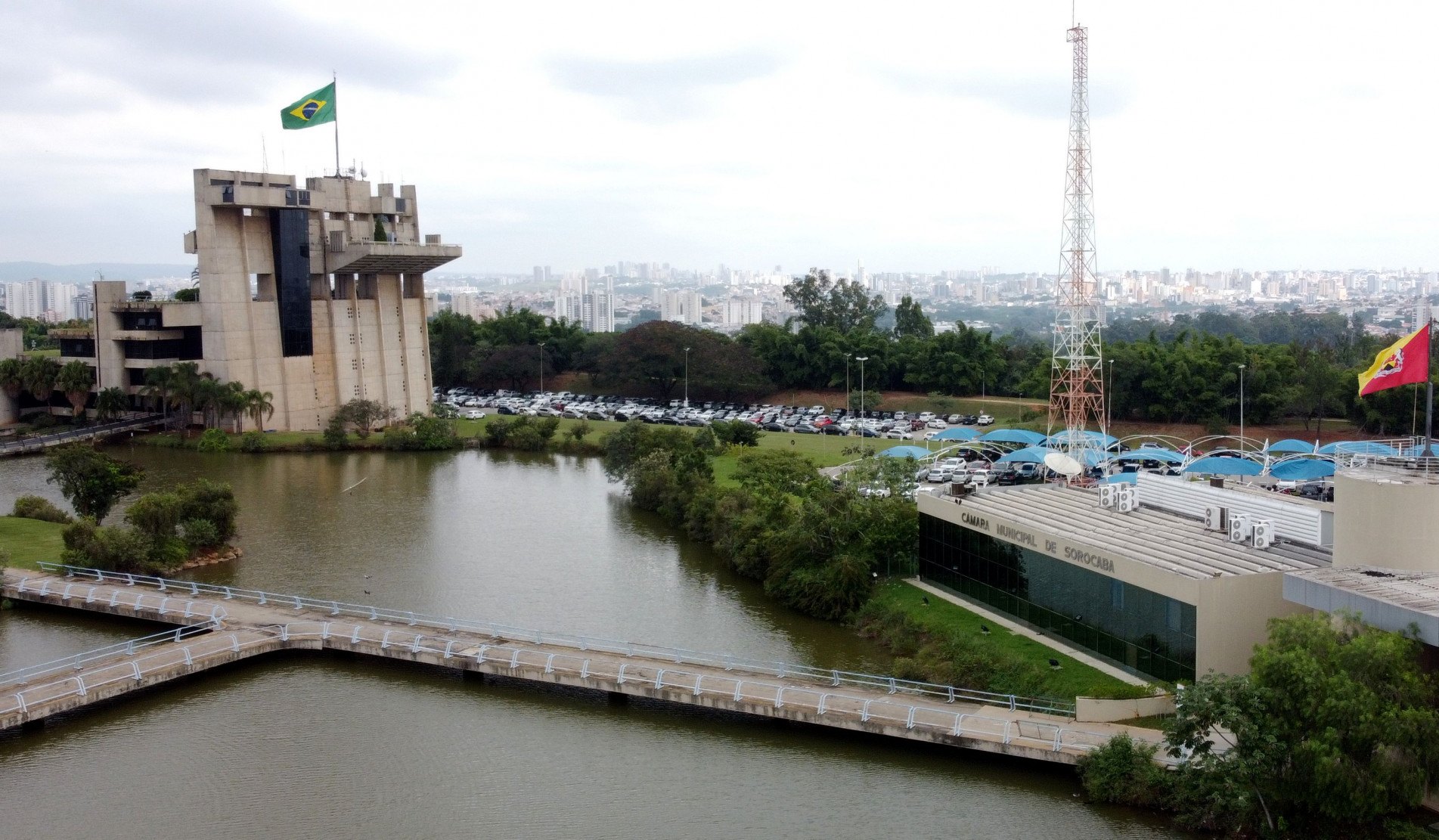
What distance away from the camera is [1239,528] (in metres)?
20.8

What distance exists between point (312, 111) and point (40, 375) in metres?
18.6

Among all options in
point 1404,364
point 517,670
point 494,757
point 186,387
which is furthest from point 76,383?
point 1404,364

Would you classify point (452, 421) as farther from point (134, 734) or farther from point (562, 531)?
point (134, 734)

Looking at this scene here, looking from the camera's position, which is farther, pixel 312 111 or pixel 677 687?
pixel 312 111

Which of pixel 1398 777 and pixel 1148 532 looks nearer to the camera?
pixel 1398 777

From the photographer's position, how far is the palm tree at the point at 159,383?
174 feet

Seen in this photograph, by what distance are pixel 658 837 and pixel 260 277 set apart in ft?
143

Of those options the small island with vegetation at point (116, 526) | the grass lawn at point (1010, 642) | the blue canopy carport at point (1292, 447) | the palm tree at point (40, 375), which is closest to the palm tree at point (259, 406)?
the palm tree at point (40, 375)

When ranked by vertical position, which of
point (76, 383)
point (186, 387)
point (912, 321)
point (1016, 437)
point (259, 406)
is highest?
point (912, 321)

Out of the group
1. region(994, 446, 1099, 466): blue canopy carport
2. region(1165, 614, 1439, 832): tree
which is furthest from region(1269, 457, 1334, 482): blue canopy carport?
region(1165, 614, 1439, 832): tree

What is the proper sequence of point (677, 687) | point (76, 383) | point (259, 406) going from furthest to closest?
1. point (76, 383)
2. point (259, 406)
3. point (677, 687)

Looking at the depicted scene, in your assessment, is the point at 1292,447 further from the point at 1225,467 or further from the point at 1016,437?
the point at 1016,437

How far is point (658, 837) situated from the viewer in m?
16.1

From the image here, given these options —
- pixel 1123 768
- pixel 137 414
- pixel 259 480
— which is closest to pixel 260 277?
pixel 137 414
